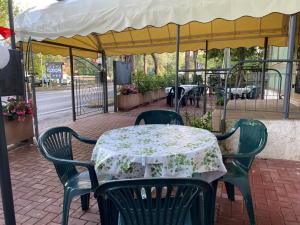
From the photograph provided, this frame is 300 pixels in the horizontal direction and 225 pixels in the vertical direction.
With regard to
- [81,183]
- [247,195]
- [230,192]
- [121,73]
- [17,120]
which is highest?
[121,73]

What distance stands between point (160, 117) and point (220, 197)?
1.19 meters

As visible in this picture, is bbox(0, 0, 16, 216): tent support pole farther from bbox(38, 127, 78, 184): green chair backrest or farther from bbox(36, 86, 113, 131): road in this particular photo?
bbox(36, 86, 113, 131): road

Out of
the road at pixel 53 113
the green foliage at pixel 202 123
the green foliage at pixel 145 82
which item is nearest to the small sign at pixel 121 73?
the green foliage at pixel 145 82

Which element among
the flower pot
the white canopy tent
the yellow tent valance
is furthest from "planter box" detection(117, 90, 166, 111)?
the white canopy tent

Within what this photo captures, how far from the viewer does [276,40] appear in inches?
277

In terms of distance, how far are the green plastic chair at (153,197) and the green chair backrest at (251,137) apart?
1.07m

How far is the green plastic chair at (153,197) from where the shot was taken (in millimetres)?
1242

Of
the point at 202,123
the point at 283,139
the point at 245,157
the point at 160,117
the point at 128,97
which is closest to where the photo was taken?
the point at 245,157

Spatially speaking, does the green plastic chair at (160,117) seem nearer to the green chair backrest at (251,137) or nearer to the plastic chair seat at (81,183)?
the green chair backrest at (251,137)

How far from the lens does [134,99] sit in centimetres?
1013

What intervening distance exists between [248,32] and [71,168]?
19.6 ft

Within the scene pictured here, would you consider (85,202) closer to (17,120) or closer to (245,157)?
(245,157)

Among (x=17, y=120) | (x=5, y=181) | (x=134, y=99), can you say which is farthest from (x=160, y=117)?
(x=134, y=99)

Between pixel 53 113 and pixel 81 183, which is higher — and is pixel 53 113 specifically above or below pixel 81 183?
below
